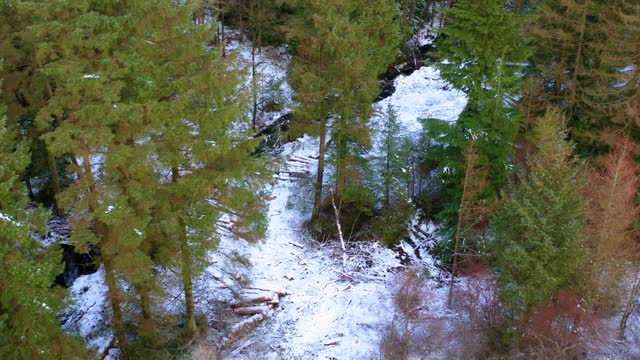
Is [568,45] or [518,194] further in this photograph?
[568,45]

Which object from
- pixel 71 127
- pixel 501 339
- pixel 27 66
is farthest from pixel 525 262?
pixel 27 66

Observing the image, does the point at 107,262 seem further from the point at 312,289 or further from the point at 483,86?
the point at 483,86

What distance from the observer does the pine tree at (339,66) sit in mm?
18750

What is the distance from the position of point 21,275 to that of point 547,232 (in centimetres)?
1388

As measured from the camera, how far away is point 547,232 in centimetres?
1422

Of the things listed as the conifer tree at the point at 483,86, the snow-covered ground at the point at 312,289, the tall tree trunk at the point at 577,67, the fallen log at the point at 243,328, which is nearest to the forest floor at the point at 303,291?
the snow-covered ground at the point at 312,289

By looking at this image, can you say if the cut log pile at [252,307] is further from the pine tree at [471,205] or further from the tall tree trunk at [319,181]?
the pine tree at [471,205]

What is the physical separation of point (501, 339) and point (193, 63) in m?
13.2

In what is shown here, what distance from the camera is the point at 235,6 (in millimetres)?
34250

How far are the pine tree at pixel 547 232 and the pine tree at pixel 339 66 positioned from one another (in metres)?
7.62

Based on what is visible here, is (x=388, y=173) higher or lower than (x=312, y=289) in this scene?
higher

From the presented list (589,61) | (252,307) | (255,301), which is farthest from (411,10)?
(252,307)

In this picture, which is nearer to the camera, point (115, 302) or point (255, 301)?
point (115, 302)

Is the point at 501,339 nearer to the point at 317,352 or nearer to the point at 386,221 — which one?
the point at 317,352
